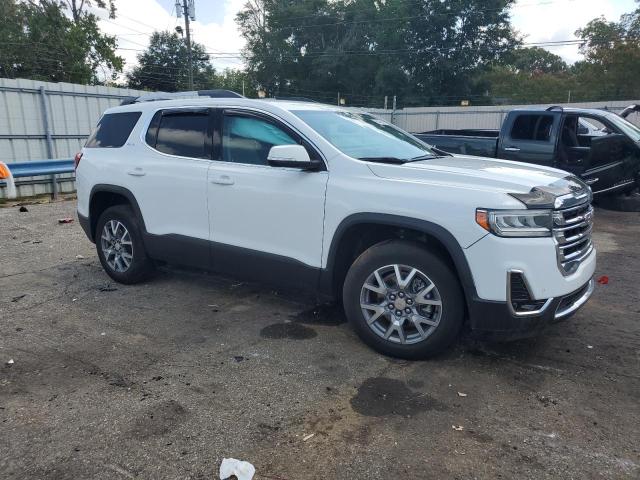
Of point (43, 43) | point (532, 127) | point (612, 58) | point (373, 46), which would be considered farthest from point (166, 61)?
point (532, 127)

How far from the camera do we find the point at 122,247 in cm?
545

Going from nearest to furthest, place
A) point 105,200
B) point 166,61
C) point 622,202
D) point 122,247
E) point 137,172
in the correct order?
point 137,172 < point 122,247 < point 105,200 < point 622,202 < point 166,61

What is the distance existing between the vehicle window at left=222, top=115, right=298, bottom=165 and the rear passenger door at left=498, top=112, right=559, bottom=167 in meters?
6.20

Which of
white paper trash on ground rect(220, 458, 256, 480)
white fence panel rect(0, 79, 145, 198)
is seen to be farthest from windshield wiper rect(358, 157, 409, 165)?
white fence panel rect(0, 79, 145, 198)

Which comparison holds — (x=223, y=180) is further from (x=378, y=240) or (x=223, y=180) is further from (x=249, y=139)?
(x=378, y=240)

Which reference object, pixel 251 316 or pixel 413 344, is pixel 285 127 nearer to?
pixel 251 316

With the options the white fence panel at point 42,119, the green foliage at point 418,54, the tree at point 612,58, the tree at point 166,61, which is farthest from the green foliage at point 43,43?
the tree at point 612,58

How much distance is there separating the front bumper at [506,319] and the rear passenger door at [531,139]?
627 centimetres

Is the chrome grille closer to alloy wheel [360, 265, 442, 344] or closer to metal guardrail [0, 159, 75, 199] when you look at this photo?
alloy wheel [360, 265, 442, 344]

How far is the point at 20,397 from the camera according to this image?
3.27 metres

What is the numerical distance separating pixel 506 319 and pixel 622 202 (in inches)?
325

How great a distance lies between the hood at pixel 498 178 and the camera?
3.33 m

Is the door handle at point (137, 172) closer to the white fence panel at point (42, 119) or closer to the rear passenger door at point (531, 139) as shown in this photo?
the rear passenger door at point (531, 139)

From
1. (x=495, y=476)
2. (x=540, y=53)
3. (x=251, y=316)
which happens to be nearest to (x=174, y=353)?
(x=251, y=316)
